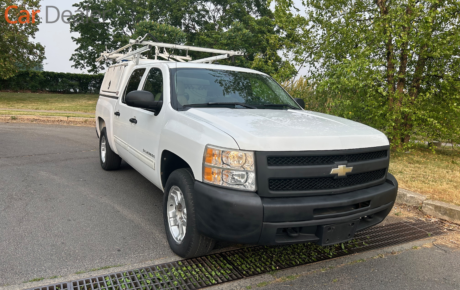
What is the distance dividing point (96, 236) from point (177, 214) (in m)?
0.98

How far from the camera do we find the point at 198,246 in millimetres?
3111

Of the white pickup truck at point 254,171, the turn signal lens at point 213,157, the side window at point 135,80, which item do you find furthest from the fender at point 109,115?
the turn signal lens at point 213,157

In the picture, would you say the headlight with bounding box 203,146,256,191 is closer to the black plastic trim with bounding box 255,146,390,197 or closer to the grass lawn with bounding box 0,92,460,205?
the black plastic trim with bounding box 255,146,390,197

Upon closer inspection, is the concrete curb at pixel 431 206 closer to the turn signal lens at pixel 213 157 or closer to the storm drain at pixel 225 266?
the storm drain at pixel 225 266

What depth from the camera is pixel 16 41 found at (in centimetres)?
2209

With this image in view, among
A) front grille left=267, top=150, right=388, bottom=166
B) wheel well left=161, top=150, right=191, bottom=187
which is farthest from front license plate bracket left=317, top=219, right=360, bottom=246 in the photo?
wheel well left=161, top=150, right=191, bottom=187

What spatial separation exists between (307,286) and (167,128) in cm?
197

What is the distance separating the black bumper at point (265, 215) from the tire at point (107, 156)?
3815 millimetres

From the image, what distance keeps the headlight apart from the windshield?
1.17 metres

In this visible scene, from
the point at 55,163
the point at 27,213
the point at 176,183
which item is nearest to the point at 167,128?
the point at 176,183

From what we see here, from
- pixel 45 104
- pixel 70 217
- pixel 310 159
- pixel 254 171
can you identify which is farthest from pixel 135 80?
pixel 45 104

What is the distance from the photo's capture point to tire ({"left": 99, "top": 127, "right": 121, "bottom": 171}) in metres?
6.23

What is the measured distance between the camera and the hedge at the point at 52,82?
27734mm

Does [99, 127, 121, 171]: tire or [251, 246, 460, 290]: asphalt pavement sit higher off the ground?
[99, 127, 121, 171]: tire
